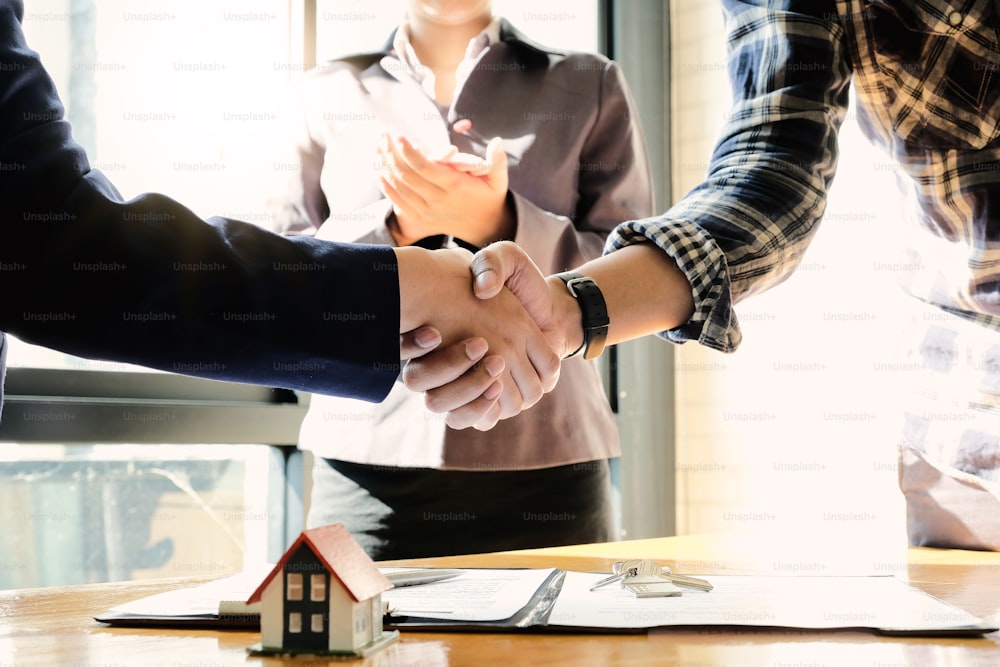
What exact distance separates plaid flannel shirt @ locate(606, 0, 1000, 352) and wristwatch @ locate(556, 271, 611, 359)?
0.27 ft

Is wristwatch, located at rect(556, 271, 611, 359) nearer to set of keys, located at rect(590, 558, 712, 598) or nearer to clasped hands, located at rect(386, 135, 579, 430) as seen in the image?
clasped hands, located at rect(386, 135, 579, 430)

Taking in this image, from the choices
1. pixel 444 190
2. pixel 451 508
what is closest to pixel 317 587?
pixel 451 508

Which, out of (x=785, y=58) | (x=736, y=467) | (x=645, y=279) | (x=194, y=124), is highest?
(x=194, y=124)

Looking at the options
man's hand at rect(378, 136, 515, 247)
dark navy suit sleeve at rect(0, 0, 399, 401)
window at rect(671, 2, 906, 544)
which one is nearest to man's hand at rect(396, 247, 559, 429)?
dark navy suit sleeve at rect(0, 0, 399, 401)

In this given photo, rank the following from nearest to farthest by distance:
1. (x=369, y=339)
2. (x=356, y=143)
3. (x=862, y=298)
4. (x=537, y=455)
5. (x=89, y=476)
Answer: (x=369, y=339), (x=537, y=455), (x=356, y=143), (x=89, y=476), (x=862, y=298)

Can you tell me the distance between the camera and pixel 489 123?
1.81 metres

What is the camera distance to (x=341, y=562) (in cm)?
69

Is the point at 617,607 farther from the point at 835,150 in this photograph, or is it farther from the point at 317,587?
the point at 835,150

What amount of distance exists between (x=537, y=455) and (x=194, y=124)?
1.35 meters

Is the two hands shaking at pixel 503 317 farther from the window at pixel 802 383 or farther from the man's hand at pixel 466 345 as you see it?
the window at pixel 802 383

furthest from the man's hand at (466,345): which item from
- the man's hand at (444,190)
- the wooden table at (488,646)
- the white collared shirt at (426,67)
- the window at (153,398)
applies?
the window at (153,398)

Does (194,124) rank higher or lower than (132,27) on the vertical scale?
lower

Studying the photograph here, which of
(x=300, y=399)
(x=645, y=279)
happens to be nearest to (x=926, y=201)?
(x=645, y=279)

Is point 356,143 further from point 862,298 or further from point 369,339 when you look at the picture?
point 862,298
